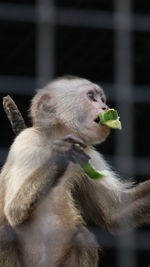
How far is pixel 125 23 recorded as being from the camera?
478 centimetres

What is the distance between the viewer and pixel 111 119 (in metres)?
5.31

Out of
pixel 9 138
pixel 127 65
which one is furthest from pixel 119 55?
pixel 9 138

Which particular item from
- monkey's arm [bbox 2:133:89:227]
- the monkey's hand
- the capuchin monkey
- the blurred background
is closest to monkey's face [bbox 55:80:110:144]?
the capuchin monkey

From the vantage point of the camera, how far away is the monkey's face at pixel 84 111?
18.1ft

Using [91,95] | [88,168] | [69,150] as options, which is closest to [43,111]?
[91,95]

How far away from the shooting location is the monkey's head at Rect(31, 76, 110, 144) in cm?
561

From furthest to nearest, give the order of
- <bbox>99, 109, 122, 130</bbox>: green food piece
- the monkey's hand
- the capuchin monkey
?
Result: <bbox>99, 109, 122, 130</bbox>: green food piece, the capuchin monkey, the monkey's hand

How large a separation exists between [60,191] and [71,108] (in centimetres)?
62

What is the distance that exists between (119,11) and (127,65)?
0.37 m

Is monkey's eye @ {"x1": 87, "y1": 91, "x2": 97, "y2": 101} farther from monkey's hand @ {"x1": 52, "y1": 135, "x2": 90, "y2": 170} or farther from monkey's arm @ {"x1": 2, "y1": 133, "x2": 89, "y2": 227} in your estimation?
monkey's hand @ {"x1": 52, "y1": 135, "x2": 90, "y2": 170}

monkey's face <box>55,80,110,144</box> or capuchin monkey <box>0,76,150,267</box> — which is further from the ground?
monkey's face <box>55,80,110,144</box>

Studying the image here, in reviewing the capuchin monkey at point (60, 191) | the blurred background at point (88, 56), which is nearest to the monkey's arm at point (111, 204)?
the capuchin monkey at point (60, 191)

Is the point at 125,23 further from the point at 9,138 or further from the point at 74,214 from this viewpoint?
the point at 9,138

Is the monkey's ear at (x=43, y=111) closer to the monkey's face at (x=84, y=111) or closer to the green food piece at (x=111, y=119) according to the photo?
the monkey's face at (x=84, y=111)
